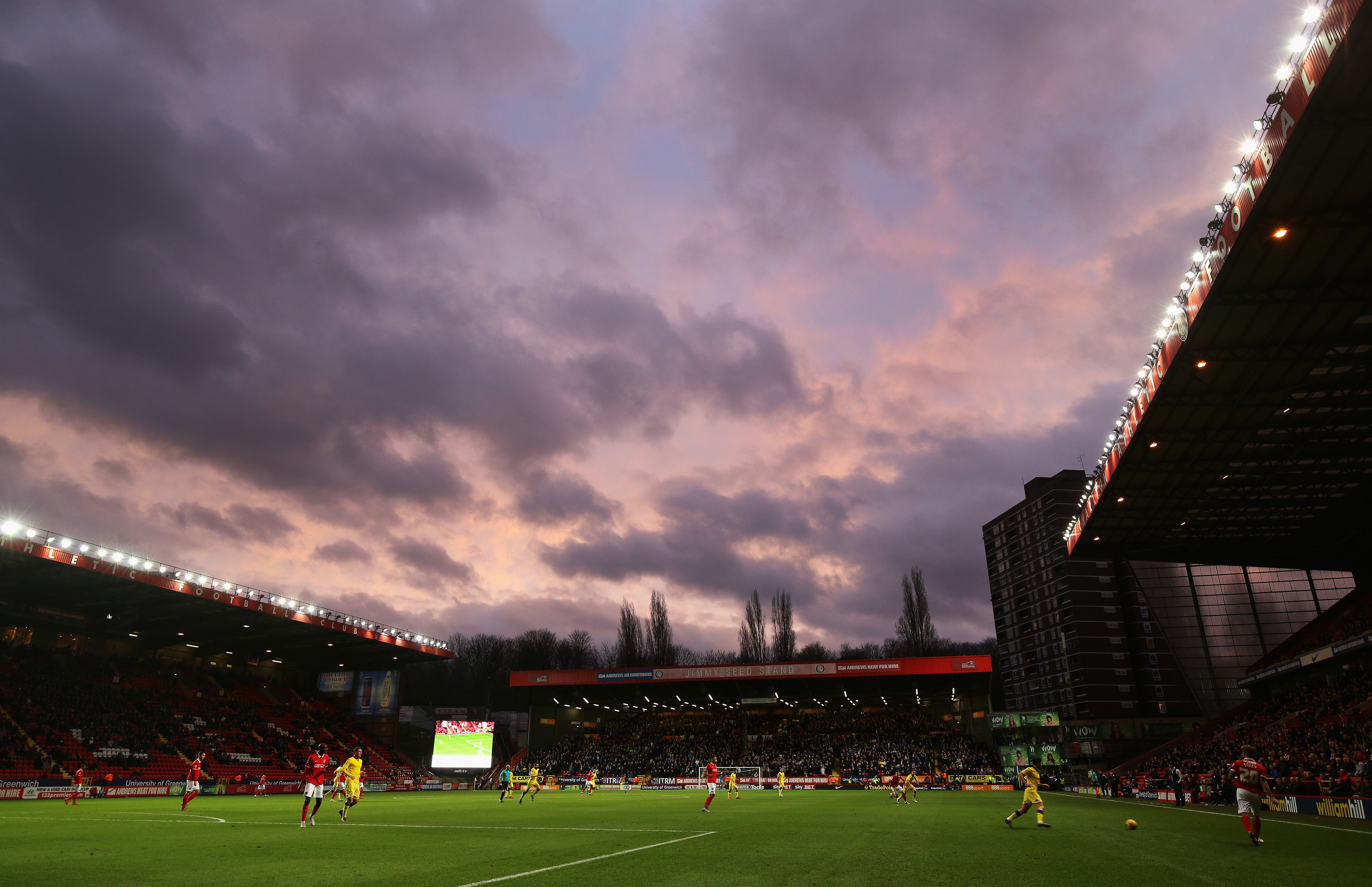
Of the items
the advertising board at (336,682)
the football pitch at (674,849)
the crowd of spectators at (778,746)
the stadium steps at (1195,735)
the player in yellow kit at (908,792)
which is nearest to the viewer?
the football pitch at (674,849)

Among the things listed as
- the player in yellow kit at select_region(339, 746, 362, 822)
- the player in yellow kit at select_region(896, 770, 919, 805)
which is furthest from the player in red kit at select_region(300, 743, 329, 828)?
the player in yellow kit at select_region(896, 770, 919, 805)

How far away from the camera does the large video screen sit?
64.4m

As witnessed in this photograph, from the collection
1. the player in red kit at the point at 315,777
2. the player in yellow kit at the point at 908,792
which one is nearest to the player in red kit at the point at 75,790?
the player in red kit at the point at 315,777

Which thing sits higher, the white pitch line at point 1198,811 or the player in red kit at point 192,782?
the player in red kit at point 192,782

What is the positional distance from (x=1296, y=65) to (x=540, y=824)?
91.7 ft

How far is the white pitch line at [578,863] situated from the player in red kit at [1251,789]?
458 inches

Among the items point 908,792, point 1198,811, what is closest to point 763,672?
point 908,792

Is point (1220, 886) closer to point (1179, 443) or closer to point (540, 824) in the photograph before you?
point (540, 824)

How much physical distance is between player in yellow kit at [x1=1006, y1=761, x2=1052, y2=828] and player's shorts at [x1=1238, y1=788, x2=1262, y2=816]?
14.3 ft

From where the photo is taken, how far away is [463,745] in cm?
6531

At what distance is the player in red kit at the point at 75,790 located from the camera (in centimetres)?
3275

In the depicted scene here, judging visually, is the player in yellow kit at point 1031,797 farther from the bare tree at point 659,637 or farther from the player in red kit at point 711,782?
the bare tree at point 659,637

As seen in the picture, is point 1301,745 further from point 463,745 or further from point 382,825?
point 463,745

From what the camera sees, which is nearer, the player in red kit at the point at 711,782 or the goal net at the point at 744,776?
the player in red kit at the point at 711,782
